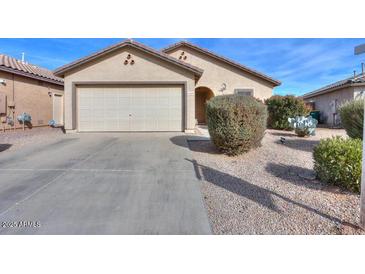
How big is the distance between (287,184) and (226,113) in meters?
2.66

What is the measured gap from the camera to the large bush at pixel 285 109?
11.8 meters

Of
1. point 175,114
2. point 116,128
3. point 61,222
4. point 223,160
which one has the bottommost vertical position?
point 61,222

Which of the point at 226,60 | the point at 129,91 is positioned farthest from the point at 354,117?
the point at 226,60

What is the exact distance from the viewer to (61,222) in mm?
3213

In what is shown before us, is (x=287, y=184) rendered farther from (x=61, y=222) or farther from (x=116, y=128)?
(x=116, y=128)

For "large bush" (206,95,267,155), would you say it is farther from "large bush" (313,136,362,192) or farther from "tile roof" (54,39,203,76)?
"tile roof" (54,39,203,76)

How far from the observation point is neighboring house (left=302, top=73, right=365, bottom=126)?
51.0 feet

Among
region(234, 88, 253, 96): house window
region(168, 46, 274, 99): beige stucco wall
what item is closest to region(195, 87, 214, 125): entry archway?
region(168, 46, 274, 99): beige stucco wall

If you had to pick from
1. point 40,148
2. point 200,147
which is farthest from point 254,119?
point 40,148

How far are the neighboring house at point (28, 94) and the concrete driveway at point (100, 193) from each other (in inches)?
273

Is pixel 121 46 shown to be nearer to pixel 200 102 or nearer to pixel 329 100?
Answer: pixel 200 102

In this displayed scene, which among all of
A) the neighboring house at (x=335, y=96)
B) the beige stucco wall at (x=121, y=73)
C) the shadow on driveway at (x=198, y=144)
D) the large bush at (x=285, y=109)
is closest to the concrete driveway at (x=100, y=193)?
the shadow on driveway at (x=198, y=144)

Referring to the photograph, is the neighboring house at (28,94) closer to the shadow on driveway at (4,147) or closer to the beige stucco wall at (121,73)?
the beige stucco wall at (121,73)

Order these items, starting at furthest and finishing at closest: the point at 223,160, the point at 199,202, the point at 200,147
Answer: the point at 200,147, the point at 223,160, the point at 199,202
